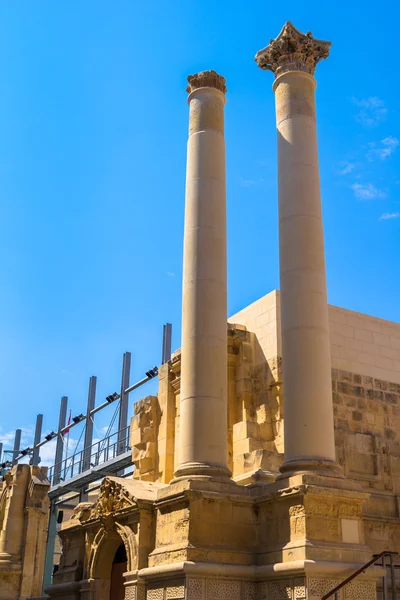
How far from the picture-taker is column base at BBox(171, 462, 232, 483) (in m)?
15.3

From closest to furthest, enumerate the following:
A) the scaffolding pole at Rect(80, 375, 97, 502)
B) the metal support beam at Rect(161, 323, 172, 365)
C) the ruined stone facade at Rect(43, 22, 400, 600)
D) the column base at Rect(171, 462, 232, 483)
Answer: the ruined stone facade at Rect(43, 22, 400, 600) → the column base at Rect(171, 462, 232, 483) → the scaffolding pole at Rect(80, 375, 97, 502) → the metal support beam at Rect(161, 323, 172, 365)

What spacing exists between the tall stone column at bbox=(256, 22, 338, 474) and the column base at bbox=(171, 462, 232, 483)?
1291mm

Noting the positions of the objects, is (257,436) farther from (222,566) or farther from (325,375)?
(222,566)

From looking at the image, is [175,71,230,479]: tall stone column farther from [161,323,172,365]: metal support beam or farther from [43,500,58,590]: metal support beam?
[43,500,58,590]: metal support beam

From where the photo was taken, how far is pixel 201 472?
50.4 ft

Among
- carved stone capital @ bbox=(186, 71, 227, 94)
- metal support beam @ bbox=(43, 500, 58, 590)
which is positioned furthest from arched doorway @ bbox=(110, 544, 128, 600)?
metal support beam @ bbox=(43, 500, 58, 590)

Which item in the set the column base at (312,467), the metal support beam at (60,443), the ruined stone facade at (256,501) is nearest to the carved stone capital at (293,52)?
the ruined stone facade at (256,501)

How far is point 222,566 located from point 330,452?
120 inches

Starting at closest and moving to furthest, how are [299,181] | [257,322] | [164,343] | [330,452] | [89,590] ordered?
[330,452] < [299,181] < [89,590] < [257,322] < [164,343]

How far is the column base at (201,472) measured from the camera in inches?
603

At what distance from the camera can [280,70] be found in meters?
18.3

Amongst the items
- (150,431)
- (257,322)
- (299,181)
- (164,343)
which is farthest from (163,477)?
(164,343)

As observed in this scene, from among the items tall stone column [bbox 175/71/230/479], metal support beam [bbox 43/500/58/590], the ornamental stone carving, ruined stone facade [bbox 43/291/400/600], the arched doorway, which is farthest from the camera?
metal support beam [bbox 43/500/58/590]

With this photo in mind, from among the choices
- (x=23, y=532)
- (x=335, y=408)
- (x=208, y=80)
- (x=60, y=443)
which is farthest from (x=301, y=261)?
(x=60, y=443)
